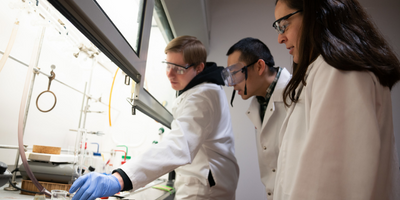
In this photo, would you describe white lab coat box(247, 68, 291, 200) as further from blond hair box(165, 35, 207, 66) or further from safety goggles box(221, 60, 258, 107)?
blond hair box(165, 35, 207, 66)

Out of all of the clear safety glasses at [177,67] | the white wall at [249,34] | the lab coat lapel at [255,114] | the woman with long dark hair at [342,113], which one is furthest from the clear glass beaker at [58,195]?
the white wall at [249,34]

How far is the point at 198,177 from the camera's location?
1285mm

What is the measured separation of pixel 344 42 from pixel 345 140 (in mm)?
297

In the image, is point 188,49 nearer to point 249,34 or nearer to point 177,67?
point 177,67

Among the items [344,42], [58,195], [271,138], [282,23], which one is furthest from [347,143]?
[58,195]

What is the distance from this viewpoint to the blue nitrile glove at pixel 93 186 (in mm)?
742

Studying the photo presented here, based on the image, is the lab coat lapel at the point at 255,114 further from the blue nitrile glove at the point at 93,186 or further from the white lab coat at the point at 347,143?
the blue nitrile glove at the point at 93,186

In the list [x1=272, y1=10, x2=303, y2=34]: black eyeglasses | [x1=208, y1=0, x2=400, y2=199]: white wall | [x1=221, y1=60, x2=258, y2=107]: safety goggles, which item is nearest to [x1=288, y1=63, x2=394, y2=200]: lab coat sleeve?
[x1=272, y1=10, x2=303, y2=34]: black eyeglasses

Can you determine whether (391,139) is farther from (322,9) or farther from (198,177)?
(198,177)

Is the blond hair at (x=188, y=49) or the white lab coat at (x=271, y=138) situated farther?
the blond hair at (x=188, y=49)

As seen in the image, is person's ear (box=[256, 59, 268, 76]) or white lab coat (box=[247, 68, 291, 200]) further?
person's ear (box=[256, 59, 268, 76])

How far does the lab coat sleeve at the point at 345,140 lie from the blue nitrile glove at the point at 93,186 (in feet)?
1.92

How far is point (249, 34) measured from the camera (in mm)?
2898

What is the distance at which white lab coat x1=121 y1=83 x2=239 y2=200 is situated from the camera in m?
0.95
